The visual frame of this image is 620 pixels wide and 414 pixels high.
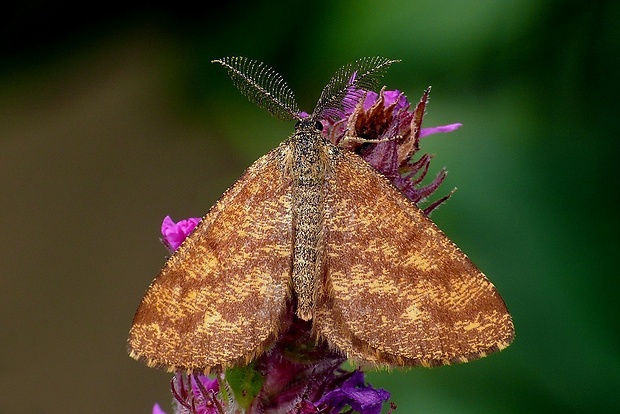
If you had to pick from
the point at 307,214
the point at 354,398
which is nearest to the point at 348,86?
the point at 307,214

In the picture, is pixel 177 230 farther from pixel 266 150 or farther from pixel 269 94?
pixel 266 150

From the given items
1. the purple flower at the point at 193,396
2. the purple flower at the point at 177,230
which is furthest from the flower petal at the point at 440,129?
the purple flower at the point at 193,396

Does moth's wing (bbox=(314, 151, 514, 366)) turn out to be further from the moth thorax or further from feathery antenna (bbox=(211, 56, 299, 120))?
feathery antenna (bbox=(211, 56, 299, 120))

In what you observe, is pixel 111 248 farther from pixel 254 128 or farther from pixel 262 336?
pixel 262 336

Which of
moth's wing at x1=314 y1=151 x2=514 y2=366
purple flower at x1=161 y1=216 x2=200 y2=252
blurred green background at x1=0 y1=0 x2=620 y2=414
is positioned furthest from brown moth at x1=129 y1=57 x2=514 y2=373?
blurred green background at x1=0 y1=0 x2=620 y2=414

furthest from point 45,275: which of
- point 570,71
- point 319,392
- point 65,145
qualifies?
point 319,392

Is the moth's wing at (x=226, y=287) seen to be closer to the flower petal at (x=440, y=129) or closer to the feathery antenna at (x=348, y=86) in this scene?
the feathery antenna at (x=348, y=86)
